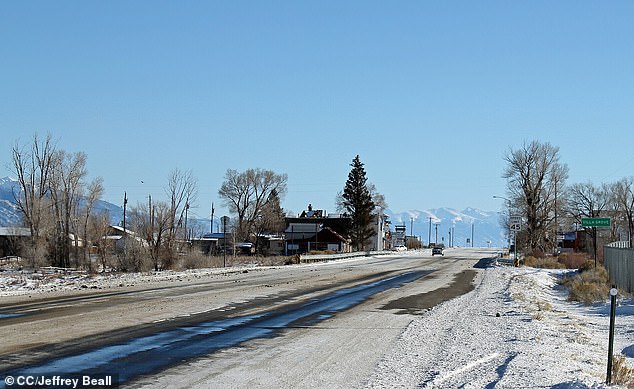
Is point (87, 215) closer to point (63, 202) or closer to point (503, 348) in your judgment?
point (63, 202)

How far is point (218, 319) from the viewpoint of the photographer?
1778 cm

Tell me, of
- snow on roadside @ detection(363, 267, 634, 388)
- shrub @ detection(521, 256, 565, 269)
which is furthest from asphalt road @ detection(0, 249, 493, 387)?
shrub @ detection(521, 256, 565, 269)

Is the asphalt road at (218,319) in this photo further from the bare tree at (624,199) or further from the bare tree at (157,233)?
the bare tree at (624,199)

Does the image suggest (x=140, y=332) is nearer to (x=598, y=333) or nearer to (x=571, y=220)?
(x=598, y=333)

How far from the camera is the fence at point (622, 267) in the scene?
30.1 m

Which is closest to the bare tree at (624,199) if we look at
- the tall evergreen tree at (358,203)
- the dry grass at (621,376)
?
the tall evergreen tree at (358,203)

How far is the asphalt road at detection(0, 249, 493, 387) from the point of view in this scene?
415 inches

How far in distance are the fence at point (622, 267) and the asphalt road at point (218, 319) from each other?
7874 mm

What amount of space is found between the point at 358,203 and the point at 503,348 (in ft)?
333

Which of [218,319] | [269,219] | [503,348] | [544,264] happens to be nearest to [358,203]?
[269,219]

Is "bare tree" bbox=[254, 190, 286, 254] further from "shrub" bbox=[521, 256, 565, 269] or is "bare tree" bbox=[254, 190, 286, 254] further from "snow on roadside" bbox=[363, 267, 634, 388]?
"snow on roadside" bbox=[363, 267, 634, 388]

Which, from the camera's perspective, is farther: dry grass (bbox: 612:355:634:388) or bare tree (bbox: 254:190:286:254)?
bare tree (bbox: 254:190:286:254)

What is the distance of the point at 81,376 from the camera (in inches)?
389

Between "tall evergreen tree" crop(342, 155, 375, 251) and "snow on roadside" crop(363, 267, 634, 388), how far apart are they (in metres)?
90.6
